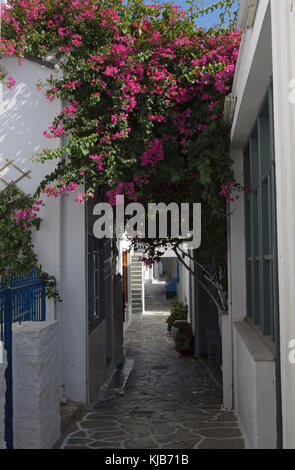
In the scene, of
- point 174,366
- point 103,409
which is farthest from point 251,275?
point 174,366

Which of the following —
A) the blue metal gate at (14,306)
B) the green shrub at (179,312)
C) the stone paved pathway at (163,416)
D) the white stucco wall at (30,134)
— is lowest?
the stone paved pathway at (163,416)

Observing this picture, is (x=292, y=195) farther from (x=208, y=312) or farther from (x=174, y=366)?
(x=208, y=312)

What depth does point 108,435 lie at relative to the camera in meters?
5.86

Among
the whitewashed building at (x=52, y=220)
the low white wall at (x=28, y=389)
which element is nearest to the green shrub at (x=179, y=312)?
the whitewashed building at (x=52, y=220)

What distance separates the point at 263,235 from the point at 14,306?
8.55 feet

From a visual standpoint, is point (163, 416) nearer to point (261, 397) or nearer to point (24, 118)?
point (261, 397)

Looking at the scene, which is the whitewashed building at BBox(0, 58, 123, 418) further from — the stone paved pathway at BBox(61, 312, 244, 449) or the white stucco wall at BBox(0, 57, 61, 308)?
the stone paved pathway at BBox(61, 312, 244, 449)

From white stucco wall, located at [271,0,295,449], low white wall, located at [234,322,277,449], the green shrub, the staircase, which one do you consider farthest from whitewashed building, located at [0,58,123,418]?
the staircase

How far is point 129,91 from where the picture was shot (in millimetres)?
6684

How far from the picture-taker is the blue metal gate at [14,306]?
188 inches

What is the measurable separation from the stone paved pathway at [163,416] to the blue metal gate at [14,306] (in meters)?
1.11

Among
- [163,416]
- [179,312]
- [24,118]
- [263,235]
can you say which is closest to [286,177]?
[263,235]

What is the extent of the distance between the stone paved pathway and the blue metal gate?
111 centimetres

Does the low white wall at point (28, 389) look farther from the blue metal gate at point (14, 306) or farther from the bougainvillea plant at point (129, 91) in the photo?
the bougainvillea plant at point (129, 91)
